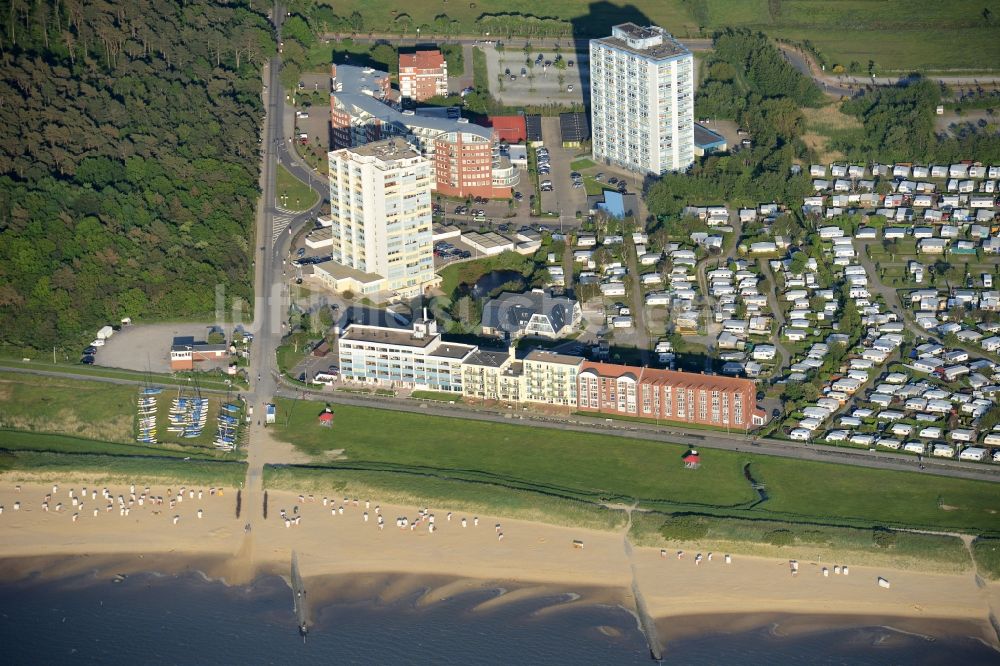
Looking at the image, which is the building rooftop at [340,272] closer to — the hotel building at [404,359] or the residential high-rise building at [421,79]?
the hotel building at [404,359]

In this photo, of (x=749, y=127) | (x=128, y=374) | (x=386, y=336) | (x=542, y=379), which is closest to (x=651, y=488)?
(x=542, y=379)

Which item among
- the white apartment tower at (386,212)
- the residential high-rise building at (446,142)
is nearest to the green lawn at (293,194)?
the residential high-rise building at (446,142)

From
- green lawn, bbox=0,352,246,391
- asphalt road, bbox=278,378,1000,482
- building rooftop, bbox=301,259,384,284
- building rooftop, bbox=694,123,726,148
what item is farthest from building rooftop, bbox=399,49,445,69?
asphalt road, bbox=278,378,1000,482

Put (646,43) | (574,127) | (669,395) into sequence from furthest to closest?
1. (574,127)
2. (646,43)
3. (669,395)

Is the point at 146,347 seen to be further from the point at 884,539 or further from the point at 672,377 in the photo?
the point at 884,539

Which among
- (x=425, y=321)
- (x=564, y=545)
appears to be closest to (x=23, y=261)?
(x=425, y=321)

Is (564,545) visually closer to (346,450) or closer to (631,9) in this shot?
(346,450)
